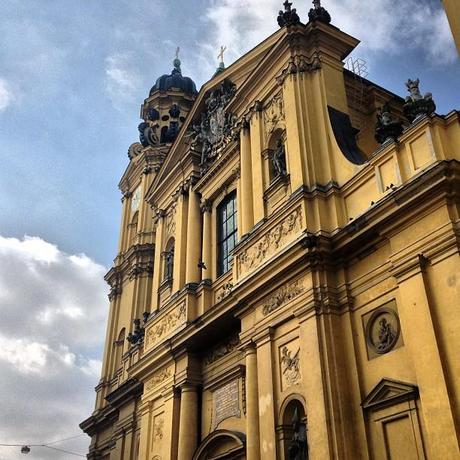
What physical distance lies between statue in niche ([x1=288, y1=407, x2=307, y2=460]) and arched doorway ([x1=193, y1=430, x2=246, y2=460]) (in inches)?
75.4

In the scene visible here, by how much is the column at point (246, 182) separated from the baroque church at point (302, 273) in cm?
4

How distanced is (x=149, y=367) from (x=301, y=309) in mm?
6821

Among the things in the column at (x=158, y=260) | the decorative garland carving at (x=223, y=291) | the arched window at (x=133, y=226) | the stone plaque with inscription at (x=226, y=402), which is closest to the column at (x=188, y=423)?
the stone plaque with inscription at (x=226, y=402)

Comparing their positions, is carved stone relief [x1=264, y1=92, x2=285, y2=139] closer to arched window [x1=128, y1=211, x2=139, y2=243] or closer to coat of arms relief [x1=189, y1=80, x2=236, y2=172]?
coat of arms relief [x1=189, y1=80, x2=236, y2=172]

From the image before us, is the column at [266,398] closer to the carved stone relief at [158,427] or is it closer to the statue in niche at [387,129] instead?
the statue in niche at [387,129]

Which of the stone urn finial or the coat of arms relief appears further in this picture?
the coat of arms relief

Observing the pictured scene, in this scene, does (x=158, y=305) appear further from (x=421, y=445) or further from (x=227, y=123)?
(x=421, y=445)

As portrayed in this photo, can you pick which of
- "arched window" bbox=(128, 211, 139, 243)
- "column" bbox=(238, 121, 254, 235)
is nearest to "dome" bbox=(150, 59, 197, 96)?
"arched window" bbox=(128, 211, 139, 243)

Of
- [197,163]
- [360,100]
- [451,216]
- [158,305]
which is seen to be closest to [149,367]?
[158,305]

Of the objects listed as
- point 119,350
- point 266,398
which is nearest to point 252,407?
point 266,398

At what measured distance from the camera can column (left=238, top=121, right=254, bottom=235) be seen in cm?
1384

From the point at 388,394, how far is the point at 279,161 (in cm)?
604

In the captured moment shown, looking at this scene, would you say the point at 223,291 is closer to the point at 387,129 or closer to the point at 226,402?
the point at 226,402

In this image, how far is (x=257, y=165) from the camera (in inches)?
559
